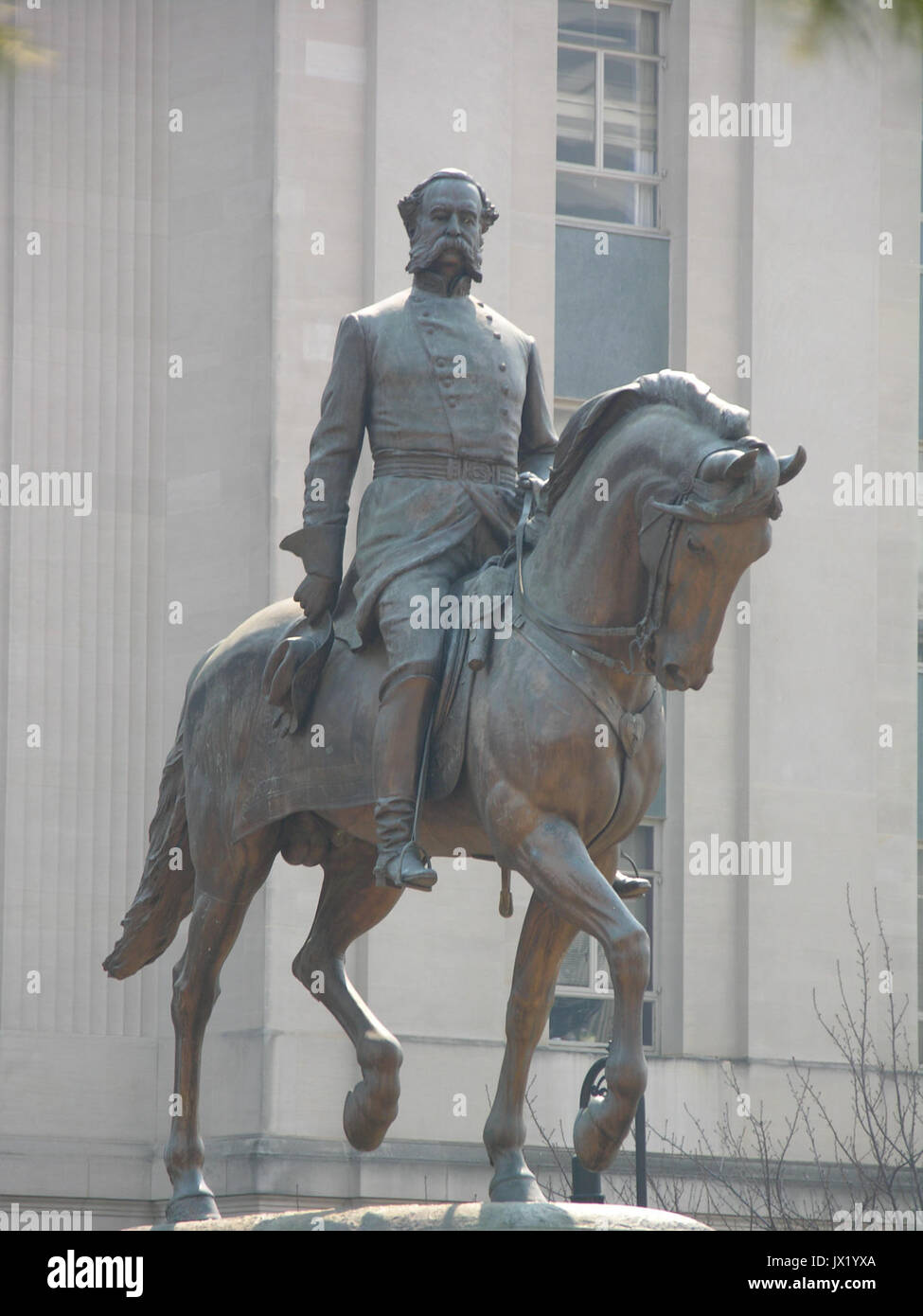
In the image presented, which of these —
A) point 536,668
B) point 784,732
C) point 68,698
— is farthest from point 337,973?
point 784,732

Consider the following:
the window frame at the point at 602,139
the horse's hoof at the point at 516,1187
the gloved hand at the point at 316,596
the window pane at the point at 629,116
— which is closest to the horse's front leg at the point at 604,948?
the horse's hoof at the point at 516,1187

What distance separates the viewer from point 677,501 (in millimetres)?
9469

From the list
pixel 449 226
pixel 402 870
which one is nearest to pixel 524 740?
pixel 402 870

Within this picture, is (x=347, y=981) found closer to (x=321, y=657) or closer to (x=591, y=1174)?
(x=321, y=657)

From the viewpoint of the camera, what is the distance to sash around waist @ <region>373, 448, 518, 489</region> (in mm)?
10938

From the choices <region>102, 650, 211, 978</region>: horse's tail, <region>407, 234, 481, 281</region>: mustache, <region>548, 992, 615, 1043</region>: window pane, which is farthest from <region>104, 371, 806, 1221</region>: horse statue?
<region>548, 992, 615, 1043</region>: window pane

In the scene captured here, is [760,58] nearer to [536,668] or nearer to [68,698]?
[68,698]

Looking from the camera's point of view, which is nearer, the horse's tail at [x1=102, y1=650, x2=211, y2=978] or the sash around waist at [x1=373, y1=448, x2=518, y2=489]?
the sash around waist at [x1=373, y1=448, x2=518, y2=489]

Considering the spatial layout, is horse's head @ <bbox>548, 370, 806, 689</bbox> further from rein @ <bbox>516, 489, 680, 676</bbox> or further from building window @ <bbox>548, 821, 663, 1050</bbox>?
building window @ <bbox>548, 821, 663, 1050</bbox>

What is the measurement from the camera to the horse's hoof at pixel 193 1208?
1080 centimetres

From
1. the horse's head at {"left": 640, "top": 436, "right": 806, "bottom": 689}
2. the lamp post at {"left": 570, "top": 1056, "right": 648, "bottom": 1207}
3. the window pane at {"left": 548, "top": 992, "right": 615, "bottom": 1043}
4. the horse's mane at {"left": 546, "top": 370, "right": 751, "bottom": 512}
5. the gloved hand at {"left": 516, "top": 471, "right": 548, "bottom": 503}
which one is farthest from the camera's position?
the window pane at {"left": 548, "top": 992, "right": 615, "bottom": 1043}

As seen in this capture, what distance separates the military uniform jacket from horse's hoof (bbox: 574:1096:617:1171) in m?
2.40

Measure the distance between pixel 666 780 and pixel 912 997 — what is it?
3.08 m
